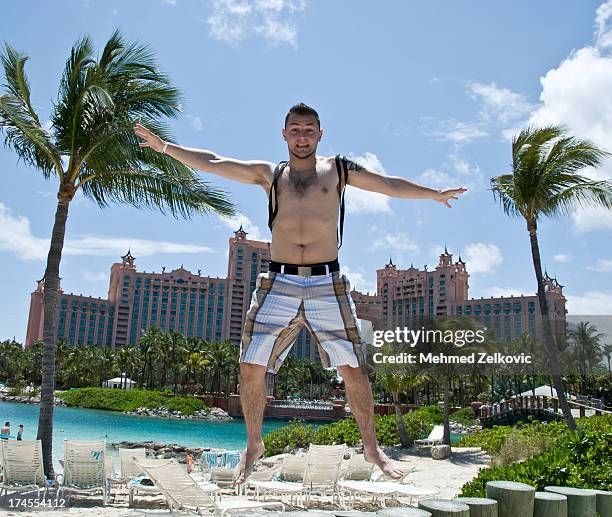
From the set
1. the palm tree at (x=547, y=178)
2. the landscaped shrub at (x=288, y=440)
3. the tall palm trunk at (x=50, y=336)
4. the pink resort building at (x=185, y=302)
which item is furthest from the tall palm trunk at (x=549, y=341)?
the pink resort building at (x=185, y=302)

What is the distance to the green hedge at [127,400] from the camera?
67.6 metres

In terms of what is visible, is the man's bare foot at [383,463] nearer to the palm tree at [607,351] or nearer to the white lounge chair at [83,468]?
the white lounge chair at [83,468]

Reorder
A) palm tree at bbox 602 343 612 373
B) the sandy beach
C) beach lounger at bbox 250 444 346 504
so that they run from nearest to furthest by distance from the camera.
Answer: the sandy beach
beach lounger at bbox 250 444 346 504
palm tree at bbox 602 343 612 373

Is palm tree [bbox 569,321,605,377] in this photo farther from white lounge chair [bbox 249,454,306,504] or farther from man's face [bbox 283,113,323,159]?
man's face [bbox 283,113,323,159]

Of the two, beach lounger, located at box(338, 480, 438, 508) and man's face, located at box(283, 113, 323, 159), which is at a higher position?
man's face, located at box(283, 113, 323, 159)

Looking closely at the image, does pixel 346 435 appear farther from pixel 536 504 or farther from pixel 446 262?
pixel 446 262

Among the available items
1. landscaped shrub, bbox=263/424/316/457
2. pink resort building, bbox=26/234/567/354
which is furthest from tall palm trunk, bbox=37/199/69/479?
pink resort building, bbox=26/234/567/354

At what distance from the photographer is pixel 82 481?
39.6 ft

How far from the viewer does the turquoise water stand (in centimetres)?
3875

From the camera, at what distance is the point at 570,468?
17.1ft

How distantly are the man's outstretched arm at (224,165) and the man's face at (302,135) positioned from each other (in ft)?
0.73

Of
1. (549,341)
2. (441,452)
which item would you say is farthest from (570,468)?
(441,452)

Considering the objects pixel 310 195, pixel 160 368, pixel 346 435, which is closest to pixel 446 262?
pixel 160 368

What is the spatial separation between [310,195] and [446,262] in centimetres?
13816
